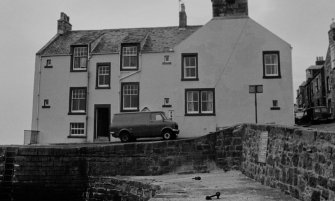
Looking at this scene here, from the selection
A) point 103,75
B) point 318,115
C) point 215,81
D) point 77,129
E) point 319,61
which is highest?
point 319,61

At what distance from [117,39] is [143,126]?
8604 mm

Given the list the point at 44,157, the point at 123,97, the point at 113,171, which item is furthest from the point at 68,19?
the point at 113,171

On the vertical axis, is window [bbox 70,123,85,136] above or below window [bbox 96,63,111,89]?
below

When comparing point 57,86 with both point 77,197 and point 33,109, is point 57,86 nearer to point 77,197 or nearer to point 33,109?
point 33,109

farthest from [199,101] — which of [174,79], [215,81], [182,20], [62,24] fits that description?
[62,24]

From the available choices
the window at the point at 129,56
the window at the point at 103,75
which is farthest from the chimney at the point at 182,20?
the window at the point at 103,75

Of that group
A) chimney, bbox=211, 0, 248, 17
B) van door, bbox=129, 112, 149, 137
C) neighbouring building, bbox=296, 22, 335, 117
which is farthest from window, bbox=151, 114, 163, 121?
neighbouring building, bbox=296, 22, 335, 117

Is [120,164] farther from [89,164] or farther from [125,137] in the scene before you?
[125,137]

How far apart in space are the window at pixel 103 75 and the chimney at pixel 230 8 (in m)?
8.25

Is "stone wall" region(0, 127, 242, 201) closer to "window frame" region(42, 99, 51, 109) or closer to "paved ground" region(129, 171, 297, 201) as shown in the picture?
"paved ground" region(129, 171, 297, 201)

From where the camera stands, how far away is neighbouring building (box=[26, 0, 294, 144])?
22.6m

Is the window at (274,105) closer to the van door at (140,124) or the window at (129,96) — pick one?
the van door at (140,124)

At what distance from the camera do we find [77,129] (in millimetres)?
24375

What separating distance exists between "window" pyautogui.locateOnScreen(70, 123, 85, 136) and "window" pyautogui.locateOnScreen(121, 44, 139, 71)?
191 inches
